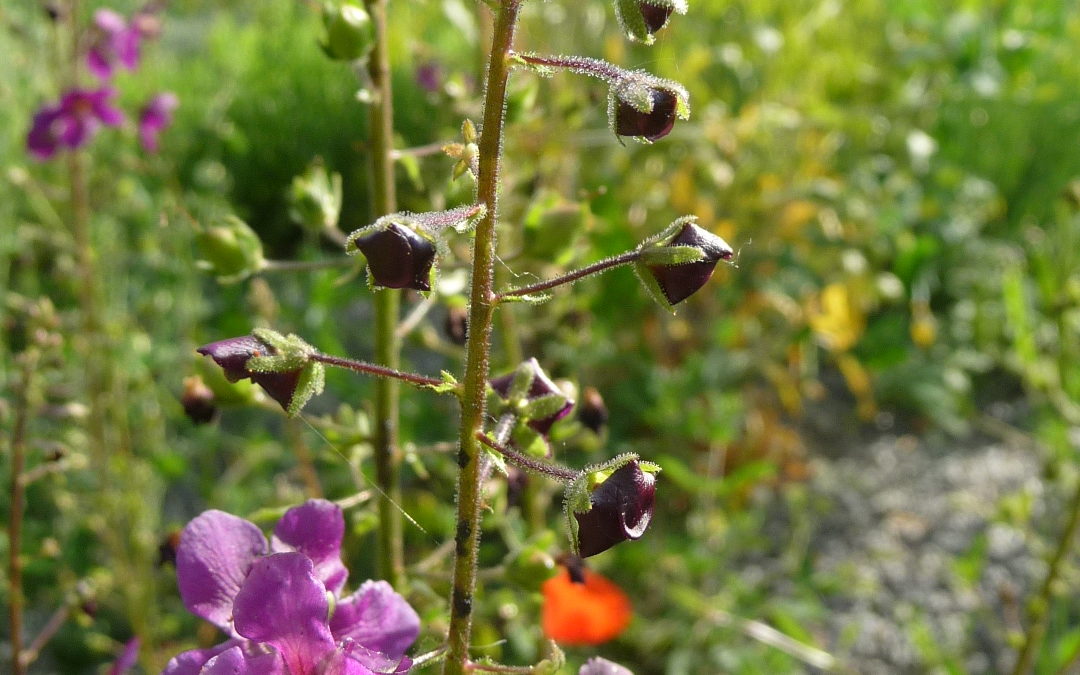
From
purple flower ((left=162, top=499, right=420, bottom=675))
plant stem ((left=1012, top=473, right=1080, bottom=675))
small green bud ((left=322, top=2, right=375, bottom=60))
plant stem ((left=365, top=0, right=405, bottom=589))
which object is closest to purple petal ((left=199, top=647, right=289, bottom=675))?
purple flower ((left=162, top=499, right=420, bottom=675))

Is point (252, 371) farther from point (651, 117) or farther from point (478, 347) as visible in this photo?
point (651, 117)

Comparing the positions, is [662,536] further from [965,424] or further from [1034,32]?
[1034,32]

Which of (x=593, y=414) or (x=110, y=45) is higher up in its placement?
(x=110, y=45)

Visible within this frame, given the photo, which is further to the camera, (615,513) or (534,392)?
(534,392)

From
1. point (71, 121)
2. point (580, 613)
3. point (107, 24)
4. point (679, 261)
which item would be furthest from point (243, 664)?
point (107, 24)

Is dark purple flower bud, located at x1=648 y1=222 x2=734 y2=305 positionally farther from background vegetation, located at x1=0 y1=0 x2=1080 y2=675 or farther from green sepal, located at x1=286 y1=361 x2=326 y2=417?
background vegetation, located at x1=0 y1=0 x2=1080 y2=675

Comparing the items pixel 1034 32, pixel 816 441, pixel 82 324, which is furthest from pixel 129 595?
pixel 1034 32
